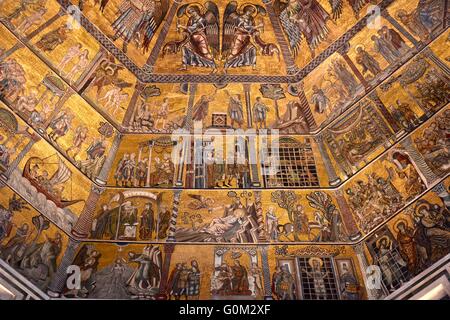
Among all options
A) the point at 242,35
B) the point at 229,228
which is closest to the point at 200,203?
the point at 229,228

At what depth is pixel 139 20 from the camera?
51.1ft

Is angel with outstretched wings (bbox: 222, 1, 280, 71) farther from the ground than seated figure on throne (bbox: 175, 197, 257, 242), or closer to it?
farther from the ground

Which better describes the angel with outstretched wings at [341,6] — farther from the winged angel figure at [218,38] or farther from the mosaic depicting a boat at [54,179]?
the mosaic depicting a boat at [54,179]

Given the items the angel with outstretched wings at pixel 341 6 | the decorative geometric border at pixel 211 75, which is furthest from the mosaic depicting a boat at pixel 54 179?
the angel with outstretched wings at pixel 341 6

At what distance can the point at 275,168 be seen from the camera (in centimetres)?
1492

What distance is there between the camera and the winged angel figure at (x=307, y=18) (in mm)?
15008

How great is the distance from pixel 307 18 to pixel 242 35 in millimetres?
2051

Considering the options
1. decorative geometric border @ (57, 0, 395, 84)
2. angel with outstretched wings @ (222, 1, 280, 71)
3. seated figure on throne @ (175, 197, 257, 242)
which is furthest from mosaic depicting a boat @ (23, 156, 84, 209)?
angel with outstretched wings @ (222, 1, 280, 71)

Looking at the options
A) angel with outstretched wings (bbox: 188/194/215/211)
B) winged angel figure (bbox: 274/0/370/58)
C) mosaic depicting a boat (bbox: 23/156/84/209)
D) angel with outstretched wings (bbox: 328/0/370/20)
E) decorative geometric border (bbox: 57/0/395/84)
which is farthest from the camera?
winged angel figure (bbox: 274/0/370/58)

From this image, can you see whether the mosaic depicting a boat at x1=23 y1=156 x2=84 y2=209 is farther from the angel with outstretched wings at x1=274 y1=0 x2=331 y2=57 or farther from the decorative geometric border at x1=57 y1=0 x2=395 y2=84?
the angel with outstretched wings at x1=274 y1=0 x2=331 y2=57

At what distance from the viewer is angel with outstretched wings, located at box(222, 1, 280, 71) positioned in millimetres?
16250

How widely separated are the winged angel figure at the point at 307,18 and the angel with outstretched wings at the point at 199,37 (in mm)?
2023

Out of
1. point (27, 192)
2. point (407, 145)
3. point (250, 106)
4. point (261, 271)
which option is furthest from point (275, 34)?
point (27, 192)

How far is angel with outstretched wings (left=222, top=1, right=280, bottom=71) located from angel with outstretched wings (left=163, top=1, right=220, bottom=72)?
32cm
